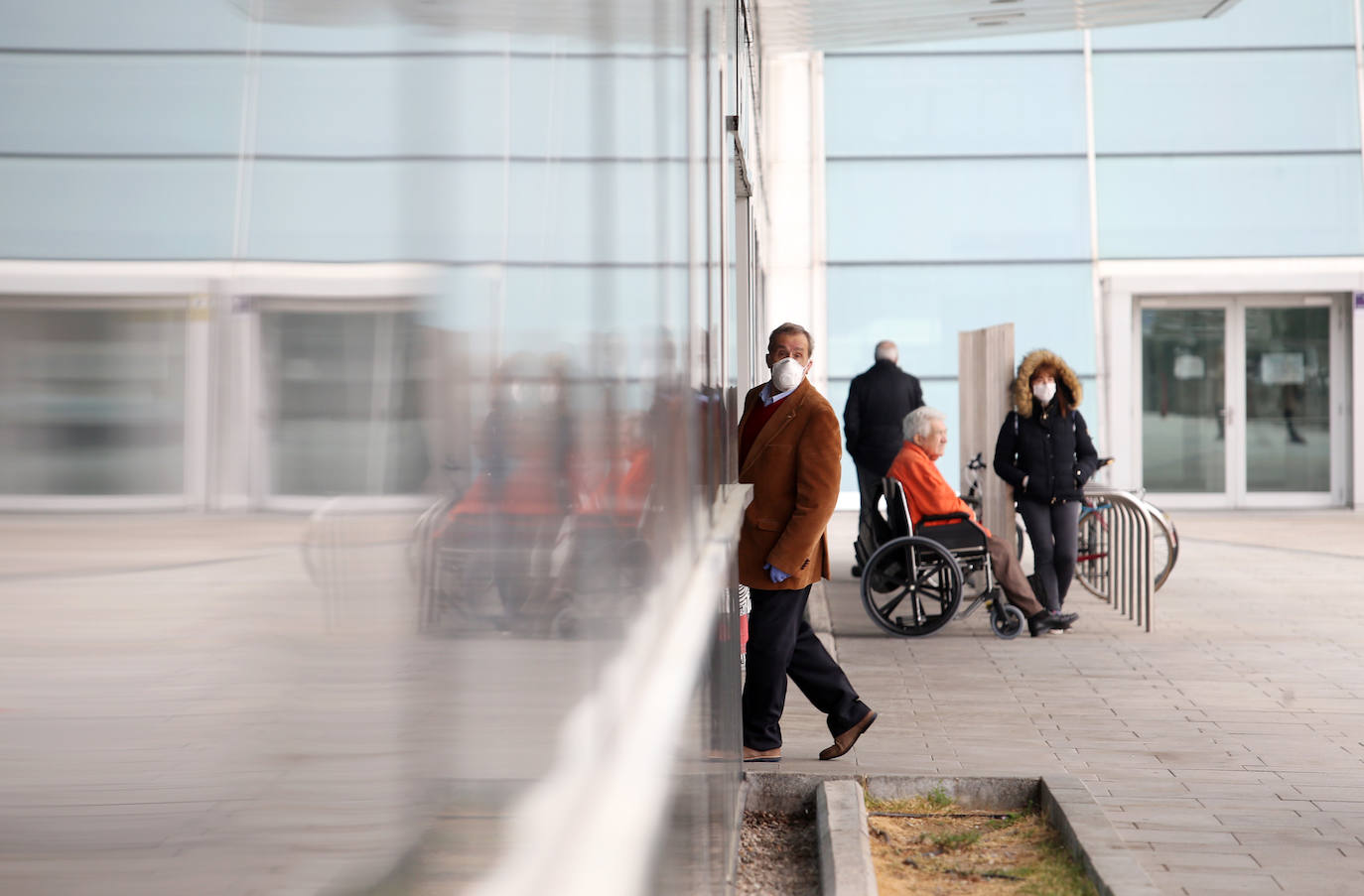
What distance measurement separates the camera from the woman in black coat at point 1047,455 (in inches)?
313

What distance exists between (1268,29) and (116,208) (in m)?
19.5

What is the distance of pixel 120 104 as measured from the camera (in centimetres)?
46

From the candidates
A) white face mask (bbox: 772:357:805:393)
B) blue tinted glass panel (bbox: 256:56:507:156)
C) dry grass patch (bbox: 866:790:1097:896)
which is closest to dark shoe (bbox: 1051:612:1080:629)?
dry grass patch (bbox: 866:790:1097:896)

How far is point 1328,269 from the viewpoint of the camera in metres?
17.5

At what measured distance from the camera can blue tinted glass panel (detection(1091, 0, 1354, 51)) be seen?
17.6 metres

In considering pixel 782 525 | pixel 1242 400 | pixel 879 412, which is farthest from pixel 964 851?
pixel 1242 400

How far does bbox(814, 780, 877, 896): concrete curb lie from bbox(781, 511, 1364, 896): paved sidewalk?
458 millimetres

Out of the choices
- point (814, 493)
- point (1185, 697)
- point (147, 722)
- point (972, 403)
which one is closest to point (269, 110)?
point (147, 722)

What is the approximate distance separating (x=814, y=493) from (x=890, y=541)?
10.1 ft

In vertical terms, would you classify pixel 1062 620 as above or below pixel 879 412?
below

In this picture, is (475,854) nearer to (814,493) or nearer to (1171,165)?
(814,493)

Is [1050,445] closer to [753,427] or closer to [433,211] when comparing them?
[753,427]

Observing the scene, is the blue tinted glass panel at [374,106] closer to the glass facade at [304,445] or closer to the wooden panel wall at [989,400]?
the glass facade at [304,445]

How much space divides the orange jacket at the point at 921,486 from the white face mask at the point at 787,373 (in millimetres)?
3047
